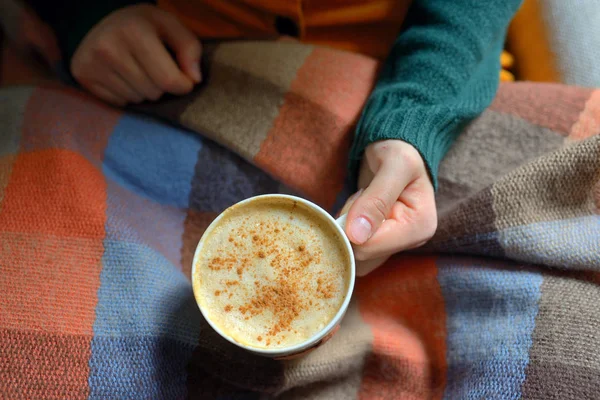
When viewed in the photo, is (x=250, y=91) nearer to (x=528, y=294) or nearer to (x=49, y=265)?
(x=49, y=265)

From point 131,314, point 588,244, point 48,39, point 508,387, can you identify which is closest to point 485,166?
point 588,244

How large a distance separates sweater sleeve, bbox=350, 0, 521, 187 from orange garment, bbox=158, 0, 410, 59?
82mm

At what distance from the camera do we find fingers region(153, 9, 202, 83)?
866 millimetres

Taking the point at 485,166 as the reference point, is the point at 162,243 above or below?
below

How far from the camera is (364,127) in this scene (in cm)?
78

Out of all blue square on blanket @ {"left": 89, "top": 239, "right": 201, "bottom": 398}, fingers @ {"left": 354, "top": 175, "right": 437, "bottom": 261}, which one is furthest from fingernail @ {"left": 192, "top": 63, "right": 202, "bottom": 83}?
fingers @ {"left": 354, "top": 175, "right": 437, "bottom": 261}

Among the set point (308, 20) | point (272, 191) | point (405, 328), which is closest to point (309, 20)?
point (308, 20)

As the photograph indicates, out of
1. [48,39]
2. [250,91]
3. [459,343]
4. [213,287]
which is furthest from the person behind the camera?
[48,39]

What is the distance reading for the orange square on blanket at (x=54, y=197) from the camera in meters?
0.70

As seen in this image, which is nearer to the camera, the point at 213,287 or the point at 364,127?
the point at 213,287

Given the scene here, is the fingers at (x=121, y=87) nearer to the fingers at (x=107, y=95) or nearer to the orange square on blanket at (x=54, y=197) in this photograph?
the fingers at (x=107, y=95)

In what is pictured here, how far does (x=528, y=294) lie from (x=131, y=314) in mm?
A: 566

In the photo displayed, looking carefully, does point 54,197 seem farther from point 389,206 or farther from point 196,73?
point 389,206

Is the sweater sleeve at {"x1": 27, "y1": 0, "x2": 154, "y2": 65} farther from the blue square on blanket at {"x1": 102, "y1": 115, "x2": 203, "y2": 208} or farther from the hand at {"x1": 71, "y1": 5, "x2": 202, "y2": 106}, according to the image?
the blue square on blanket at {"x1": 102, "y1": 115, "x2": 203, "y2": 208}
